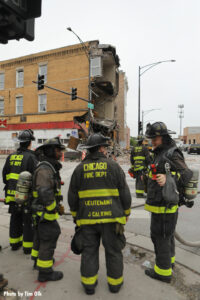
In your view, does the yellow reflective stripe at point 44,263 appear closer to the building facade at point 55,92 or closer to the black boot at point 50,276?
the black boot at point 50,276

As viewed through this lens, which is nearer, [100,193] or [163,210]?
[100,193]

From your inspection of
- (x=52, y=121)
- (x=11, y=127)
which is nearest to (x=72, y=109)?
(x=52, y=121)

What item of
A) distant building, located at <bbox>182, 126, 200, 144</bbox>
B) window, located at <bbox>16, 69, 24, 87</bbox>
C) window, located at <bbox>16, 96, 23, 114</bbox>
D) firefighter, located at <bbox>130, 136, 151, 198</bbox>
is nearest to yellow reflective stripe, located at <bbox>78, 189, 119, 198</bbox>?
firefighter, located at <bbox>130, 136, 151, 198</bbox>

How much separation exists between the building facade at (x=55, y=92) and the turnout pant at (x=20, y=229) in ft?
56.5

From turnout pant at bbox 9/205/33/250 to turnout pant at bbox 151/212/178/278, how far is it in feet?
6.14

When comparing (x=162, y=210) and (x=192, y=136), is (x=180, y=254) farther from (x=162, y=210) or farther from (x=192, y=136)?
(x=192, y=136)

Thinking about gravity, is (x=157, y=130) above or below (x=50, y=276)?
above

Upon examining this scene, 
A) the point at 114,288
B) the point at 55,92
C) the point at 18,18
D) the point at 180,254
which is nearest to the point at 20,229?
the point at 114,288

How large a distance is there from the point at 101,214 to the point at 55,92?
22466mm

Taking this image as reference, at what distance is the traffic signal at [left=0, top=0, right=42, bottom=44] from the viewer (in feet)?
6.66

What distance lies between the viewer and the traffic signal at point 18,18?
2031 mm

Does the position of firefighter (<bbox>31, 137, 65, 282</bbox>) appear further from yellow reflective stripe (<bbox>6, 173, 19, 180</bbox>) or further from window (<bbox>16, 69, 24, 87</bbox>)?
window (<bbox>16, 69, 24, 87</bbox>)

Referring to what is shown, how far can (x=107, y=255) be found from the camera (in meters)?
2.55

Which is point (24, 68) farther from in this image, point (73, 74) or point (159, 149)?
point (159, 149)
